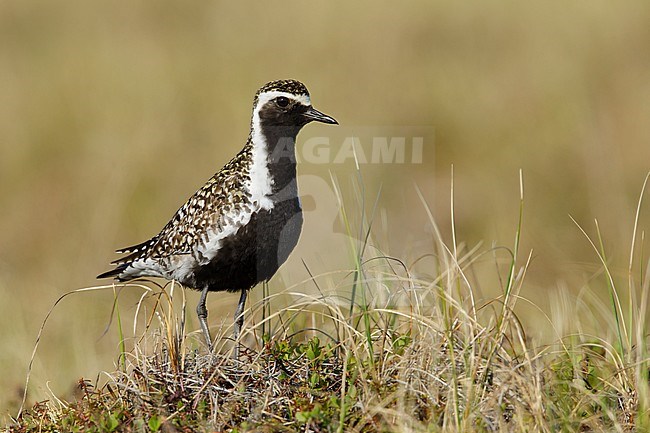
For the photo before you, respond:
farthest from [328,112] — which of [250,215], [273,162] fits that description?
[250,215]

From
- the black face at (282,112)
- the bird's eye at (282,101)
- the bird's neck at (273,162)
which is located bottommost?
the bird's neck at (273,162)

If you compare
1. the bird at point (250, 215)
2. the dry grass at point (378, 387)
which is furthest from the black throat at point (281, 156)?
the dry grass at point (378, 387)

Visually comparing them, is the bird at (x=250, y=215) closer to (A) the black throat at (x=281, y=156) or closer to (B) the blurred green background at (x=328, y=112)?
(A) the black throat at (x=281, y=156)

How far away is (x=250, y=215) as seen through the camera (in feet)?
14.0

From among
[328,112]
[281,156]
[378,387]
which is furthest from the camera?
[328,112]

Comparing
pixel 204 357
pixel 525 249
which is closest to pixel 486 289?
→ pixel 525 249

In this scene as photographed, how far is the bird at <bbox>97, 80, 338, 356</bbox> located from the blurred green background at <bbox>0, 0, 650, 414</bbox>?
1.81m

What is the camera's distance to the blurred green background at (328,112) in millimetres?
8266

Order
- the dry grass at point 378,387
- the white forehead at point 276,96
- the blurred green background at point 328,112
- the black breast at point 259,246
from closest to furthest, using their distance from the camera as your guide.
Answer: the dry grass at point 378,387, the black breast at point 259,246, the white forehead at point 276,96, the blurred green background at point 328,112

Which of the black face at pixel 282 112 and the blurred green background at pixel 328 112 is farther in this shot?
the blurred green background at pixel 328 112

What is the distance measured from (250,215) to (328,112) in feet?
19.1

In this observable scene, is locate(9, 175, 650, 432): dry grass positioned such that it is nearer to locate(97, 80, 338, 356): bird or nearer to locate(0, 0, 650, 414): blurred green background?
locate(97, 80, 338, 356): bird

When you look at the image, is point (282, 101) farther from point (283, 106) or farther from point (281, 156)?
point (281, 156)

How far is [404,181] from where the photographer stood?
28.0 ft
